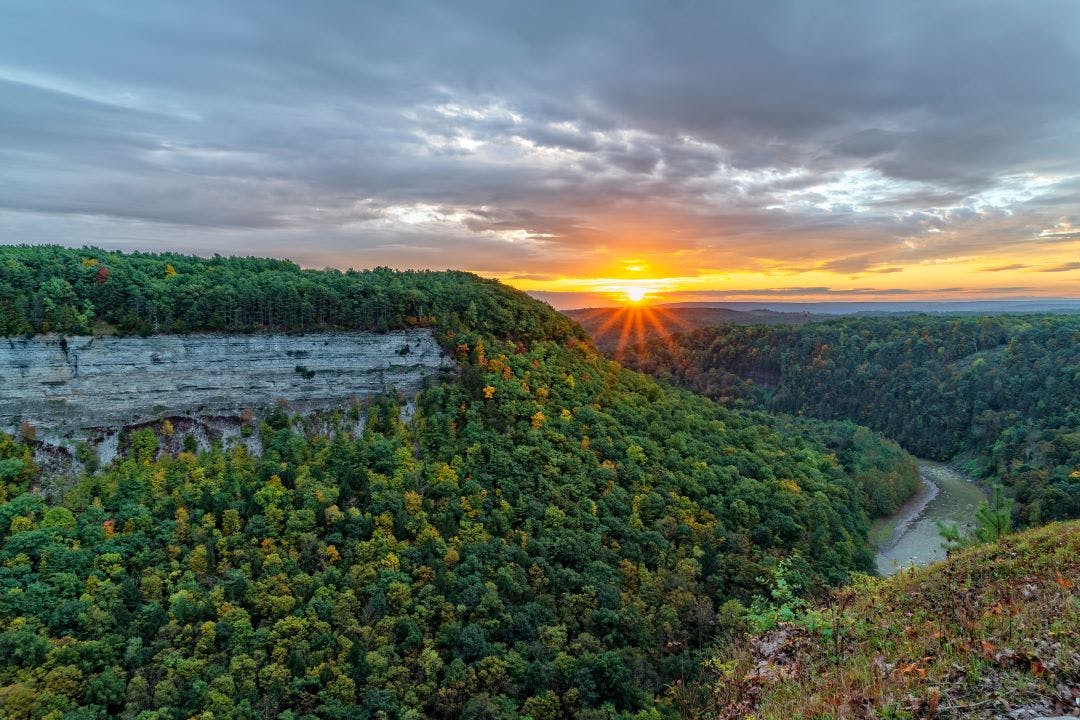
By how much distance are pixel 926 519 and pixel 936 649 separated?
7990 centimetres

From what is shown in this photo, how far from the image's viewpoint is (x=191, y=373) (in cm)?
4541

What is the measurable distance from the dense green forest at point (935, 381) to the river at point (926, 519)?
5.51 m

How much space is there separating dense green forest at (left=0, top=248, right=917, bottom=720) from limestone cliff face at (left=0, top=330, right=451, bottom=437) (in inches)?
67.2

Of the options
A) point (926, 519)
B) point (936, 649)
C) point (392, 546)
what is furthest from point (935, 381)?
point (936, 649)

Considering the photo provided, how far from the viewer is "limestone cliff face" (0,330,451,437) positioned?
1569 inches

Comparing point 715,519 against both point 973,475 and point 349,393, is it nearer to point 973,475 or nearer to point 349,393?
point 349,393

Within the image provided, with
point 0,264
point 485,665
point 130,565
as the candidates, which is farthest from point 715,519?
point 0,264

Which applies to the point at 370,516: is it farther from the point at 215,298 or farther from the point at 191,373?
the point at 215,298

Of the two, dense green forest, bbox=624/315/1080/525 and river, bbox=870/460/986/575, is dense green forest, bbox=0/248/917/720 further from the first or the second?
dense green forest, bbox=624/315/1080/525

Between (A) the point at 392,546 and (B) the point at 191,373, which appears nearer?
(A) the point at 392,546

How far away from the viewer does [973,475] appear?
9519cm

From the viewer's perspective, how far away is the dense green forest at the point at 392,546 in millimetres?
30906

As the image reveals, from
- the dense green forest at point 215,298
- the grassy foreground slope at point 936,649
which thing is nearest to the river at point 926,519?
the grassy foreground slope at point 936,649

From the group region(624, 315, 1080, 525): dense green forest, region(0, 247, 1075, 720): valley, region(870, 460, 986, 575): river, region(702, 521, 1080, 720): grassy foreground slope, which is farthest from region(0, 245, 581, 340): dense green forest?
region(624, 315, 1080, 525): dense green forest
